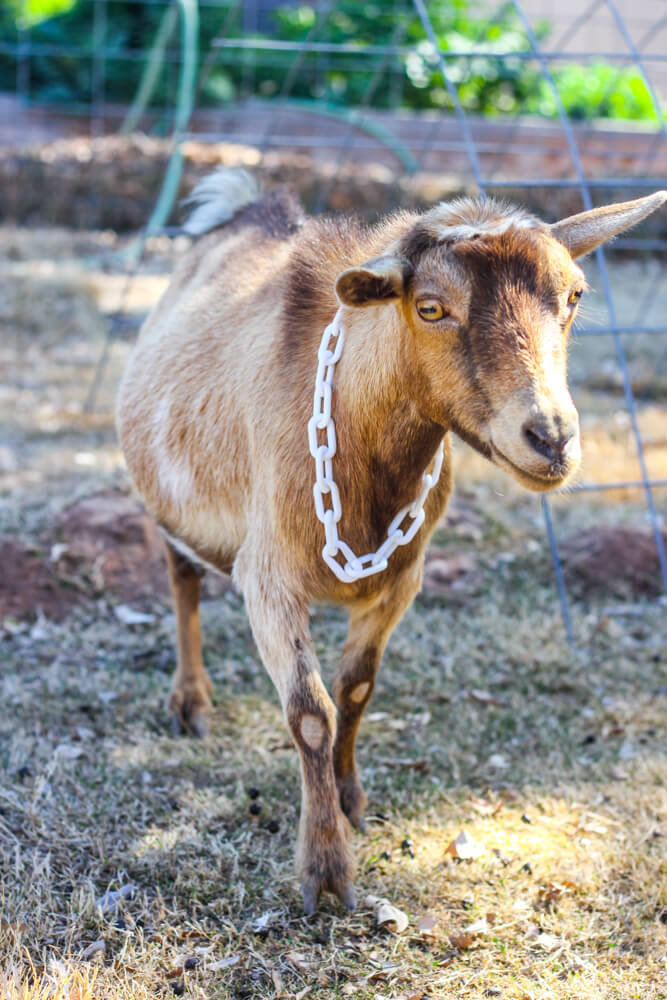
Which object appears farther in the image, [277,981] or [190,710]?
[190,710]

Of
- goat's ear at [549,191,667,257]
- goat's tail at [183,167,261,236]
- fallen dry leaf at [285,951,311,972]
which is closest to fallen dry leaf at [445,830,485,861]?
fallen dry leaf at [285,951,311,972]

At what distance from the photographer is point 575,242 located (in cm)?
285

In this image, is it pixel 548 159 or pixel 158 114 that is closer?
pixel 548 159

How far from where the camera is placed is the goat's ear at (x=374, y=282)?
8.43 feet

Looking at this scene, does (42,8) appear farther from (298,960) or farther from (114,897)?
(298,960)

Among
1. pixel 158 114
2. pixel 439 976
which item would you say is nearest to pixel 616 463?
pixel 439 976

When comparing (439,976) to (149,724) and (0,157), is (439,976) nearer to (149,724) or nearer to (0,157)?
(149,724)

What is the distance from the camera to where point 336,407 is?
307cm


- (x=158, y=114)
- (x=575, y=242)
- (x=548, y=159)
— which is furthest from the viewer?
(x=158, y=114)

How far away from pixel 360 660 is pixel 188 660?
3.71 ft

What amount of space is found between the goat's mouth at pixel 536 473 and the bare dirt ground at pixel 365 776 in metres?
1.07

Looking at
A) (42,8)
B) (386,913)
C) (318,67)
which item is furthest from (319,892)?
(42,8)

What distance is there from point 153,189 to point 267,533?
10.1 m

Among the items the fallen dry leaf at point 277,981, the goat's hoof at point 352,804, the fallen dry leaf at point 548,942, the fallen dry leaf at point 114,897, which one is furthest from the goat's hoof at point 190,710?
the fallen dry leaf at point 548,942
